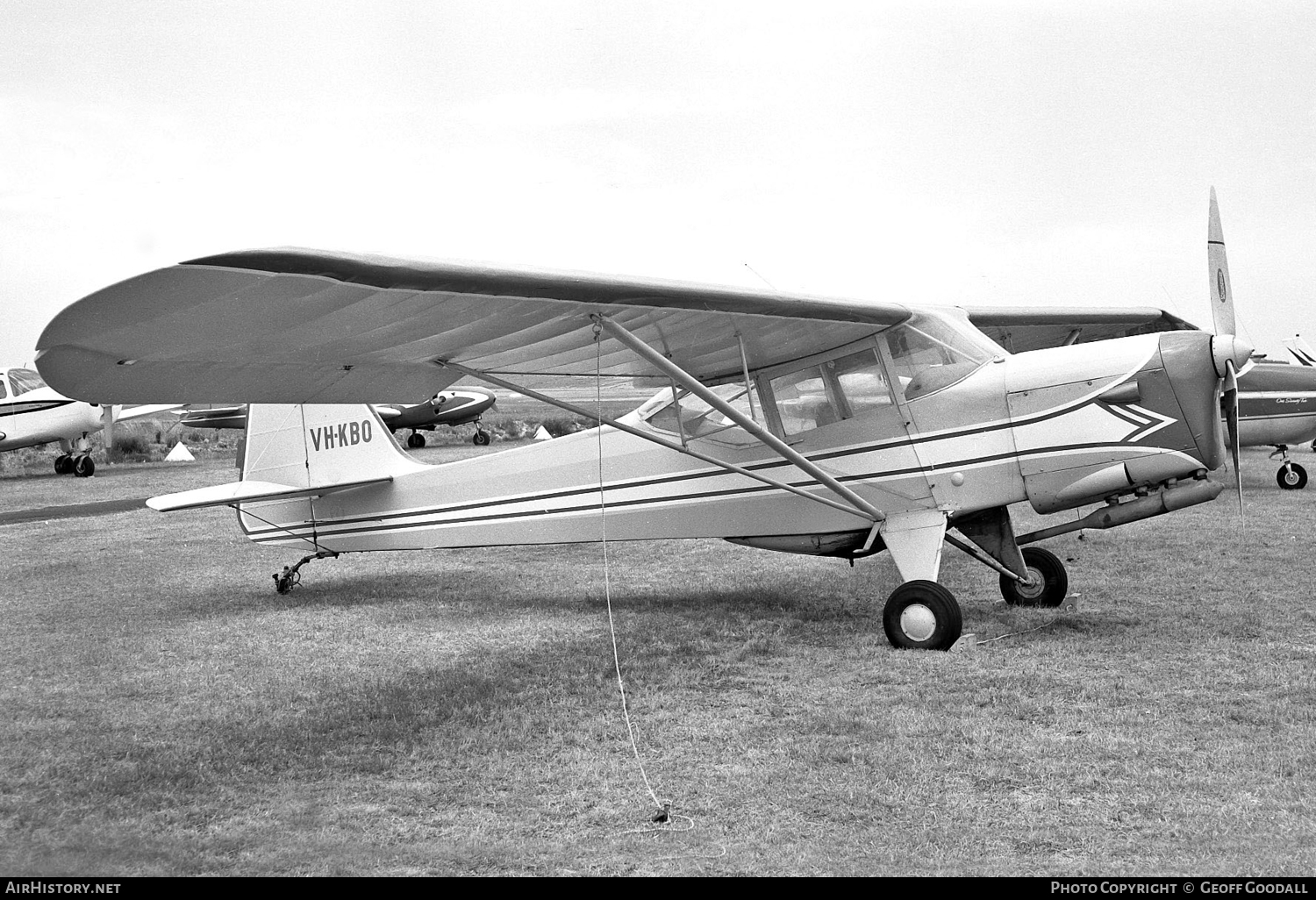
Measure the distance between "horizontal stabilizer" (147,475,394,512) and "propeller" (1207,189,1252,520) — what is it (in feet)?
20.9

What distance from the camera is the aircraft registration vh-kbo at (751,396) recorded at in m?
5.11

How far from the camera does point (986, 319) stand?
10.3 metres

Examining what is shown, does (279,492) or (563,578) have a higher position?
(279,492)

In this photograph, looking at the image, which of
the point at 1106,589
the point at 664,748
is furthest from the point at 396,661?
the point at 1106,589

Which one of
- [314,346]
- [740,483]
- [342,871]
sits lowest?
[342,871]

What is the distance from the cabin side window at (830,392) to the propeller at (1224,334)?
2.00 metres

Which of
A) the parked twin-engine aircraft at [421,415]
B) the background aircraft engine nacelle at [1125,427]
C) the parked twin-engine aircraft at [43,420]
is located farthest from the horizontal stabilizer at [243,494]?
the parked twin-engine aircraft at [421,415]

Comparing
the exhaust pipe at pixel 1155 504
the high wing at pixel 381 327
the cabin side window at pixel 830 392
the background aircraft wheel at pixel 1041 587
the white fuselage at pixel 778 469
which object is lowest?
the background aircraft wheel at pixel 1041 587

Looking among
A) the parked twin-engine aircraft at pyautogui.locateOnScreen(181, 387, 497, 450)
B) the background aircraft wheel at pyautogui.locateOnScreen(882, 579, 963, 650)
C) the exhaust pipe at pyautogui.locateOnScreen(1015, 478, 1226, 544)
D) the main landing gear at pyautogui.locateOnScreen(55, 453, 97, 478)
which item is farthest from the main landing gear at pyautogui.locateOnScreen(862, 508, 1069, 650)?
the parked twin-engine aircraft at pyautogui.locateOnScreen(181, 387, 497, 450)

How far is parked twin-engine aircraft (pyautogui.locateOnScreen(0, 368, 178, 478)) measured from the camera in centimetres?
2347

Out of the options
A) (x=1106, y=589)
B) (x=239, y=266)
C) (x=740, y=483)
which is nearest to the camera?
(x=239, y=266)

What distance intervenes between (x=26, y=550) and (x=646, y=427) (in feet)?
27.1

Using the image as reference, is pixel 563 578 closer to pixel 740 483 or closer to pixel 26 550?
pixel 740 483

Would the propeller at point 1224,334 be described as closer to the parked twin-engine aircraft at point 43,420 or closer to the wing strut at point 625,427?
the wing strut at point 625,427
